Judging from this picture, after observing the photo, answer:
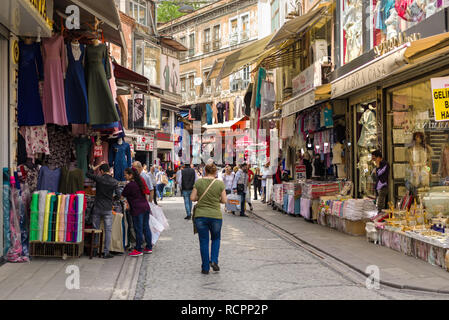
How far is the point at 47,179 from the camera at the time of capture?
912cm

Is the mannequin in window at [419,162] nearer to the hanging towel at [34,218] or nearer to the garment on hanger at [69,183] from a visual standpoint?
the garment on hanger at [69,183]

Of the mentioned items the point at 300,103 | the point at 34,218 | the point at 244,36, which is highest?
the point at 244,36

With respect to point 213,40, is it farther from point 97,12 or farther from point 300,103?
point 97,12

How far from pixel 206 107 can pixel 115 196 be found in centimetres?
3715

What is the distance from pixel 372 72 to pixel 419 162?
2185 mm

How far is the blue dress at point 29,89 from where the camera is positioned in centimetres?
874

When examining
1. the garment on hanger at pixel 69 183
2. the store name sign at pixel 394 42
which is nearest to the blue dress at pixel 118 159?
the garment on hanger at pixel 69 183

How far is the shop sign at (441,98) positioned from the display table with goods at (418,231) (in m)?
1.97

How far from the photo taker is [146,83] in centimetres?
1364

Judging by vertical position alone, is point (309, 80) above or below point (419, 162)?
above

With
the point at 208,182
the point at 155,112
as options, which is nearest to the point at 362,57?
the point at 208,182

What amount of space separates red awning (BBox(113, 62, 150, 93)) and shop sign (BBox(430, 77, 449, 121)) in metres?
7.17

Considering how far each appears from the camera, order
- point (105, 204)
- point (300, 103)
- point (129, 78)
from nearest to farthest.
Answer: point (105, 204) → point (129, 78) → point (300, 103)

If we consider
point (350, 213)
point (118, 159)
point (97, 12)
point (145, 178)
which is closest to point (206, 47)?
point (145, 178)
